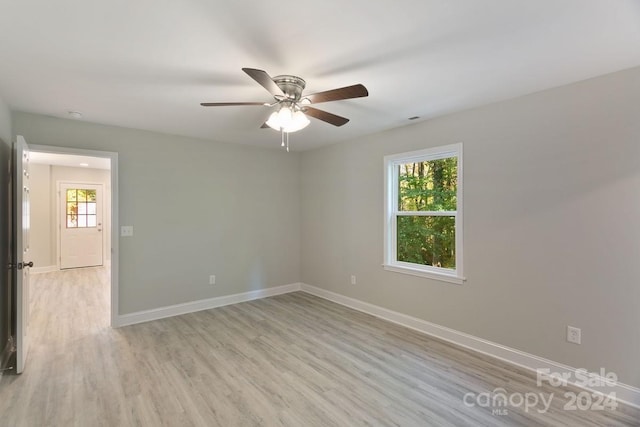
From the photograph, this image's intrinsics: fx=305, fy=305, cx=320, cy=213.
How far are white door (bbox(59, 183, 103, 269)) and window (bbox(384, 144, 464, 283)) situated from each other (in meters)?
7.51

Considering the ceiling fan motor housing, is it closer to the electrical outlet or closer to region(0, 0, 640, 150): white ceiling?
region(0, 0, 640, 150): white ceiling

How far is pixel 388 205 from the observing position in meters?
3.99

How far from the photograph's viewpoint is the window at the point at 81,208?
7383 millimetres

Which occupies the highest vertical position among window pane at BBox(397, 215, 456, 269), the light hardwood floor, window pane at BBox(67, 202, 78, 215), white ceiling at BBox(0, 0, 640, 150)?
white ceiling at BBox(0, 0, 640, 150)

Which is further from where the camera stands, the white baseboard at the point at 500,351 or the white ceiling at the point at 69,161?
the white ceiling at the point at 69,161

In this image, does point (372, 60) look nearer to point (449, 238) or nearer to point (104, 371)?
point (449, 238)

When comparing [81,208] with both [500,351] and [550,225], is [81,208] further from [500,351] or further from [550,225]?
[550,225]

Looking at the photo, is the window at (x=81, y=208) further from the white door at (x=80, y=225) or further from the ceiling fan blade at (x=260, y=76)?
the ceiling fan blade at (x=260, y=76)

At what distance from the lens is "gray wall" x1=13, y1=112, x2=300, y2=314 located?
150 inches

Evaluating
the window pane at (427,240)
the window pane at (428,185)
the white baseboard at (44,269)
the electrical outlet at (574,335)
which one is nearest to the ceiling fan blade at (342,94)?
the window pane at (428,185)

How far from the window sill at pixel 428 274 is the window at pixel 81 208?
763 centimetres

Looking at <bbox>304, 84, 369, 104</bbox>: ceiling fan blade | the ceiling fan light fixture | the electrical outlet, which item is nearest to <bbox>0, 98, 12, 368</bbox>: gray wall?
the ceiling fan light fixture

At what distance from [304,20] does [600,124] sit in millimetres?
2411

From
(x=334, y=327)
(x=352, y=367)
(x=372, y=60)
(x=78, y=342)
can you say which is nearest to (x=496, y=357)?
(x=352, y=367)
